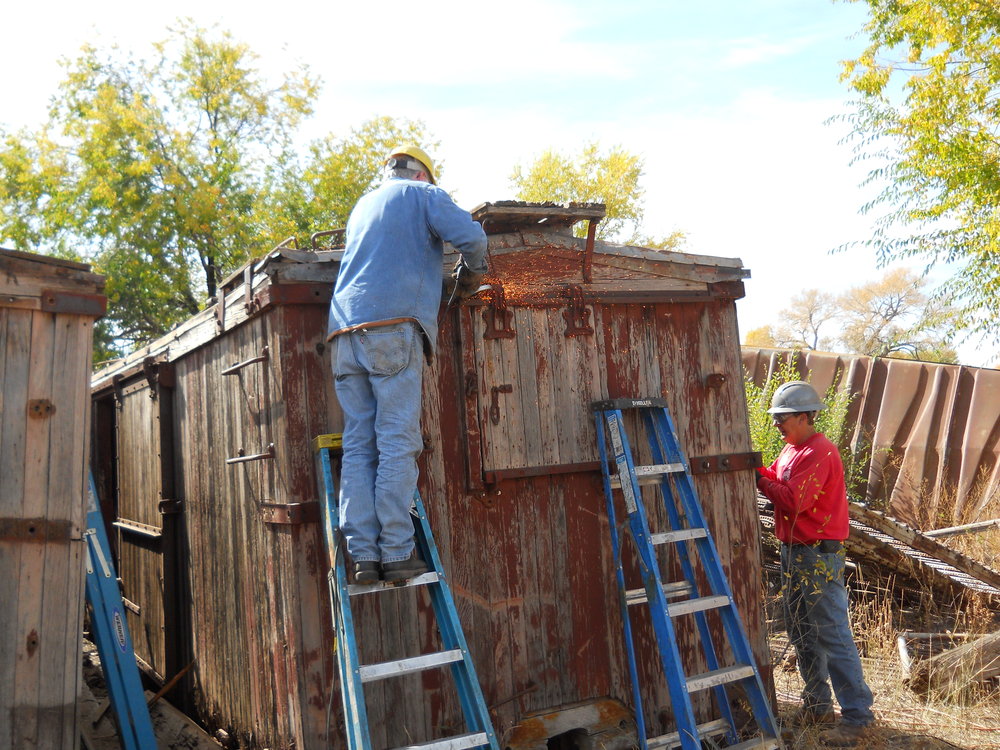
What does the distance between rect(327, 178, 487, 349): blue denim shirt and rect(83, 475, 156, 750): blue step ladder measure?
2.57 m

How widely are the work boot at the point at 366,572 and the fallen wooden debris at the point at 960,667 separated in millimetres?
4319

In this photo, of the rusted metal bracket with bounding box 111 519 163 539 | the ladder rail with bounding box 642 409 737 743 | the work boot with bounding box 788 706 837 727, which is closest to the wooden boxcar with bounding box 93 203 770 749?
the ladder rail with bounding box 642 409 737 743

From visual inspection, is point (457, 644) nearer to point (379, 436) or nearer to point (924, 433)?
point (379, 436)

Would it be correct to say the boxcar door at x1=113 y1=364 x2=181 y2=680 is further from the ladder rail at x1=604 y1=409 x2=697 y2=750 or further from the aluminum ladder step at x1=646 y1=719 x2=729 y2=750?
the aluminum ladder step at x1=646 y1=719 x2=729 y2=750

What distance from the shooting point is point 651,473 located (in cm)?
468

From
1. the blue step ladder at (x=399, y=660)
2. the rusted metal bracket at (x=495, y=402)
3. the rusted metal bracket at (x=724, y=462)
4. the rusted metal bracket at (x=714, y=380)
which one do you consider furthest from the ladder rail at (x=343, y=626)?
the rusted metal bracket at (x=714, y=380)

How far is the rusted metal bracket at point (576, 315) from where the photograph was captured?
16.3 ft

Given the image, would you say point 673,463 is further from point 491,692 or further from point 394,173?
point 394,173

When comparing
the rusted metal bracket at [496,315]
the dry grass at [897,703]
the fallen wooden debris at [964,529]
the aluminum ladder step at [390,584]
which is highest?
the rusted metal bracket at [496,315]

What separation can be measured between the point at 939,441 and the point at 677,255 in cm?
687

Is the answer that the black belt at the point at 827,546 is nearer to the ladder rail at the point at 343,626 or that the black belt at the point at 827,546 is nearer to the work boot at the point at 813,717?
the work boot at the point at 813,717

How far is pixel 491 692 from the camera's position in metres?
4.50

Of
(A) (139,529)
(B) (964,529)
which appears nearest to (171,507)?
(A) (139,529)

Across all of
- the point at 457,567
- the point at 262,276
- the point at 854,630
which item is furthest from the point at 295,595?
the point at 854,630
